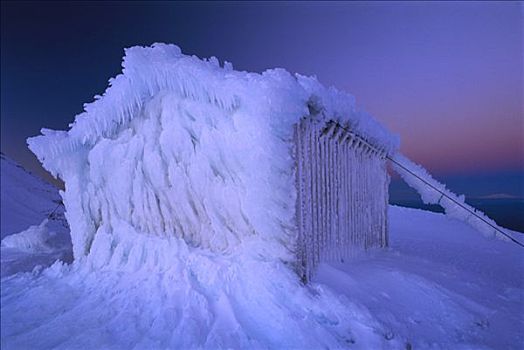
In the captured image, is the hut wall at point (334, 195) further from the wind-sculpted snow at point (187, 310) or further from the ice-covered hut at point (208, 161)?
the wind-sculpted snow at point (187, 310)

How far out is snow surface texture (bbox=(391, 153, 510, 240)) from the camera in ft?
18.3

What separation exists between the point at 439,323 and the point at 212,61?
8.21 ft

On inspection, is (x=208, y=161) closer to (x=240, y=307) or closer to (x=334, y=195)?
(x=240, y=307)

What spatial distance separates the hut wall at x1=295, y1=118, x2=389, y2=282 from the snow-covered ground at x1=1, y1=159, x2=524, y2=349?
8.8 inches

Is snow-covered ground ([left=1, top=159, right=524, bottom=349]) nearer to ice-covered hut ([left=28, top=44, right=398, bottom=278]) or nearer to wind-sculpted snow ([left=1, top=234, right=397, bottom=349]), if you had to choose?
wind-sculpted snow ([left=1, top=234, right=397, bottom=349])

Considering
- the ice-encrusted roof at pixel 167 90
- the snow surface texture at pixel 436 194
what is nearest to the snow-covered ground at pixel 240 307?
the ice-encrusted roof at pixel 167 90

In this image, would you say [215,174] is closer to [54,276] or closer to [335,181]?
[335,181]

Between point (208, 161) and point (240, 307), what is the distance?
3.60ft

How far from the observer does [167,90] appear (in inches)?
124

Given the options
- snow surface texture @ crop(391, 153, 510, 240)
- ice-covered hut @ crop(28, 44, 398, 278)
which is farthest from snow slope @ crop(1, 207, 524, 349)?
snow surface texture @ crop(391, 153, 510, 240)

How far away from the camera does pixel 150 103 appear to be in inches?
129

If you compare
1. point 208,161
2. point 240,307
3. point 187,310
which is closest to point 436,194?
point 208,161

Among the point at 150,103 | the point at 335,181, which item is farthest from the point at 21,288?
the point at 335,181

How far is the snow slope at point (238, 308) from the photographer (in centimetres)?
224
